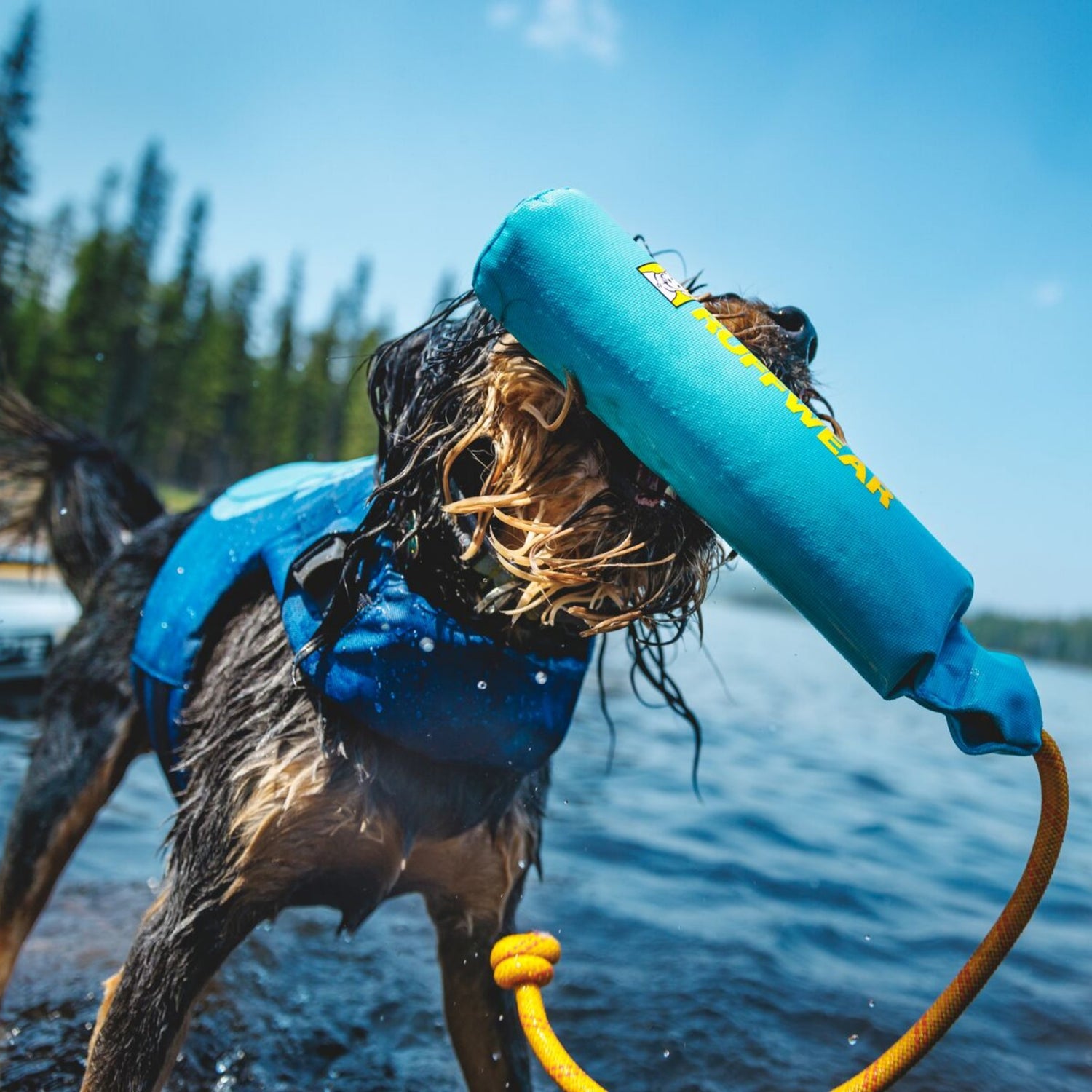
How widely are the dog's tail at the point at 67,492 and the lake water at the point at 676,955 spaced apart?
1.57 meters

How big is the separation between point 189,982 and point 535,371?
6.32 feet

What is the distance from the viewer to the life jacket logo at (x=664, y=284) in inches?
79.0

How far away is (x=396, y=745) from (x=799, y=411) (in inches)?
57.7

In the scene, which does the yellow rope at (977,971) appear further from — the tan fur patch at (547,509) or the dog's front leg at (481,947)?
the tan fur patch at (547,509)

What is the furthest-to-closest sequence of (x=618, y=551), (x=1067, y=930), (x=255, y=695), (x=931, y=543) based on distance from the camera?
(x=1067, y=930), (x=255, y=695), (x=618, y=551), (x=931, y=543)

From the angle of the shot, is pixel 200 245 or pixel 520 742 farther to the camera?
pixel 200 245

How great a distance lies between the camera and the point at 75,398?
4634cm

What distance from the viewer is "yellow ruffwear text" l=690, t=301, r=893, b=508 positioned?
1.93 metres

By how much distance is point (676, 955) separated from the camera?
5121mm

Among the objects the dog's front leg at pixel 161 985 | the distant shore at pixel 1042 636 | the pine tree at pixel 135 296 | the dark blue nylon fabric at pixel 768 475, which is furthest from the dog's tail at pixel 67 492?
the distant shore at pixel 1042 636

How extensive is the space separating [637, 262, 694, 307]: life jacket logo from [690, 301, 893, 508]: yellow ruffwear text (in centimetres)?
2

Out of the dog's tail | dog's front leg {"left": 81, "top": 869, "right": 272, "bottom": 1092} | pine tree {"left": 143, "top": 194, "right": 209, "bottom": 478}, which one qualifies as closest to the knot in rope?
dog's front leg {"left": 81, "top": 869, "right": 272, "bottom": 1092}

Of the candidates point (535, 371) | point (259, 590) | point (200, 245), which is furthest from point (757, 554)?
point (200, 245)

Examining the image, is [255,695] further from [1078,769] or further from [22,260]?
[22,260]
